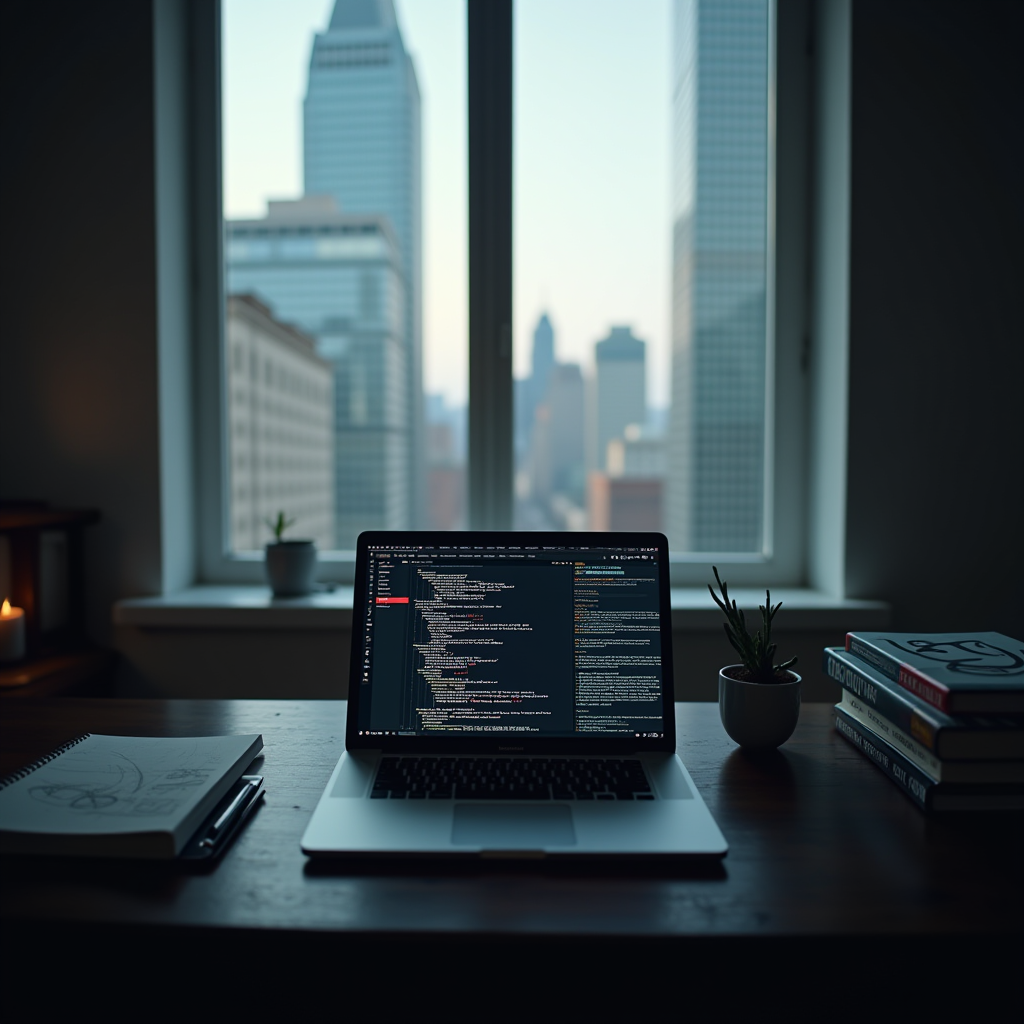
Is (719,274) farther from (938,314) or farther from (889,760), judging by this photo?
(889,760)

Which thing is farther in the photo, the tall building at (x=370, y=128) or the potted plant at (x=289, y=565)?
the tall building at (x=370, y=128)

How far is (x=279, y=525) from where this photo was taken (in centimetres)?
196

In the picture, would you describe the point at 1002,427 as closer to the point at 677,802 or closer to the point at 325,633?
the point at 677,802

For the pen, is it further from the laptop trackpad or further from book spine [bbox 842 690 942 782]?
book spine [bbox 842 690 942 782]

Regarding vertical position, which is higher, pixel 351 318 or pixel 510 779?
pixel 351 318

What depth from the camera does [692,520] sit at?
2152 millimetres

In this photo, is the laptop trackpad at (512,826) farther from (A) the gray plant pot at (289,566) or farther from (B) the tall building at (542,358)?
(B) the tall building at (542,358)

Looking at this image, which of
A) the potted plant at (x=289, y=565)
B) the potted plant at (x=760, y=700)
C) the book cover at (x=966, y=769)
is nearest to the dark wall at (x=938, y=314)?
the potted plant at (x=760, y=700)

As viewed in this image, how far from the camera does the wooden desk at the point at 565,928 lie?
66 centimetres

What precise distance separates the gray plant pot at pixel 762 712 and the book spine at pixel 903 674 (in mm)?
105

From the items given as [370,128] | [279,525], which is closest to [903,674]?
[279,525]

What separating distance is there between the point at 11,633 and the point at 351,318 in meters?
1.12

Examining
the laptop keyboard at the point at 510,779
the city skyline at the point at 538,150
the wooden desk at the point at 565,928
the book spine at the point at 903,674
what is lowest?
the wooden desk at the point at 565,928

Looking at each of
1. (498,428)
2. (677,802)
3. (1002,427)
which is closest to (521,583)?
(677,802)
